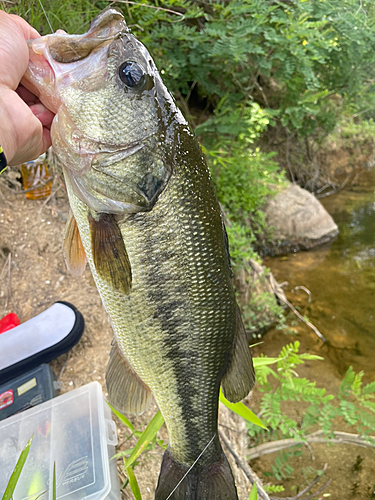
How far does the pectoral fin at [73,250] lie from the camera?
1.26 m

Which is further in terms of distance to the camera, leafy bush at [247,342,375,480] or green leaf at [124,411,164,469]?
leafy bush at [247,342,375,480]


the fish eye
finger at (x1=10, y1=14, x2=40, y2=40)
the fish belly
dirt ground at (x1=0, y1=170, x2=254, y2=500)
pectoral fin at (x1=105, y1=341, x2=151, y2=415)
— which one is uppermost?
finger at (x1=10, y1=14, x2=40, y2=40)

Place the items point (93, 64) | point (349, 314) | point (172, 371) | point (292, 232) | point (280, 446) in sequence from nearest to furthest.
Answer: point (93, 64)
point (172, 371)
point (280, 446)
point (349, 314)
point (292, 232)

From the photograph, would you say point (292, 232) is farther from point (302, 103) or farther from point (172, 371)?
point (172, 371)

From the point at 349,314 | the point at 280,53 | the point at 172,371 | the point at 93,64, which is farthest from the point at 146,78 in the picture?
the point at 349,314

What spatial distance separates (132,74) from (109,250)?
Answer: 573 mm

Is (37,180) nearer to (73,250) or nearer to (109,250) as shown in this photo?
(73,250)

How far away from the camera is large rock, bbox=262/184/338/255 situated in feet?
20.6

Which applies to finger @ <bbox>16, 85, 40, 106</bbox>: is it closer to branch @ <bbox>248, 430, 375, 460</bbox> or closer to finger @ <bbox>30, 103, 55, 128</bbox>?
finger @ <bbox>30, 103, 55, 128</bbox>

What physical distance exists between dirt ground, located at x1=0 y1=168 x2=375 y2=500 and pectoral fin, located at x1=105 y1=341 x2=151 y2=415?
0.82 metres

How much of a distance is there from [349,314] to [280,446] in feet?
8.50

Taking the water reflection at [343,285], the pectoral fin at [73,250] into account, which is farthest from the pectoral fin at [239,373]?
the water reflection at [343,285]

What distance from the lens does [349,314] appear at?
15.9ft

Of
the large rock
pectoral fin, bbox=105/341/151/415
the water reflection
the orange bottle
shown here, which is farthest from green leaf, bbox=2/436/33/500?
the large rock
